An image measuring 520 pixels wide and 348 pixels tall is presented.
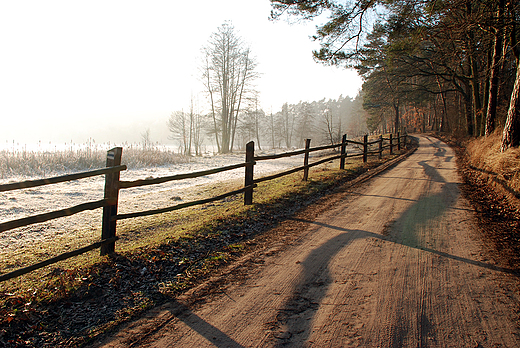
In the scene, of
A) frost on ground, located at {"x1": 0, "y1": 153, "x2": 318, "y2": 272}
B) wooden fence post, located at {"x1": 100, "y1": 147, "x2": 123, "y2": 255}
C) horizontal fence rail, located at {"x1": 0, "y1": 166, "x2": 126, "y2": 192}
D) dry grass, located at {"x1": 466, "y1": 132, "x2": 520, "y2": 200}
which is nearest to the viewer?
horizontal fence rail, located at {"x1": 0, "y1": 166, "x2": 126, "y2": 192}

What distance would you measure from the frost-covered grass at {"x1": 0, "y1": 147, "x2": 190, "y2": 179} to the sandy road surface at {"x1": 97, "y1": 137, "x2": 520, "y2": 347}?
11602 millimetres

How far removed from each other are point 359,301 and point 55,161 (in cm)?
1407

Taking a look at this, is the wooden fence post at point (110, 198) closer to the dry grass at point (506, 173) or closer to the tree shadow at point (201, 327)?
the tree shadow at point (201, 327)

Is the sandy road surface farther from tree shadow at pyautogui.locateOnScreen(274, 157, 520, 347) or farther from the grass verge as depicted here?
the grass verge

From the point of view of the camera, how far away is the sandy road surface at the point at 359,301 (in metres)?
2.17

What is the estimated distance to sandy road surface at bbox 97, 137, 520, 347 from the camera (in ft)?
7.11

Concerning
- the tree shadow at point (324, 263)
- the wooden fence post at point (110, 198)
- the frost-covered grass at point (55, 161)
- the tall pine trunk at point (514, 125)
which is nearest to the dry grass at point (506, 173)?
the tall pine trunk at point (514, 125)

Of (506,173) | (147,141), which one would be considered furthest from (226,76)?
(506,173)

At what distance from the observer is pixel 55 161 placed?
12.3 m

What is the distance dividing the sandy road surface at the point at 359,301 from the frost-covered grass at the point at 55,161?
38.1 feet

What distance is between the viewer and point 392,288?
281 cm

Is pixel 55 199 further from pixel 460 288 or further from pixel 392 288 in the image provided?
pixel 460 288

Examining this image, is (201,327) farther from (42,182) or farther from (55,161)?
(55,161)

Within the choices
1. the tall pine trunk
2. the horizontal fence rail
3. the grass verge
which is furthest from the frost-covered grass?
the tall pine trunk
